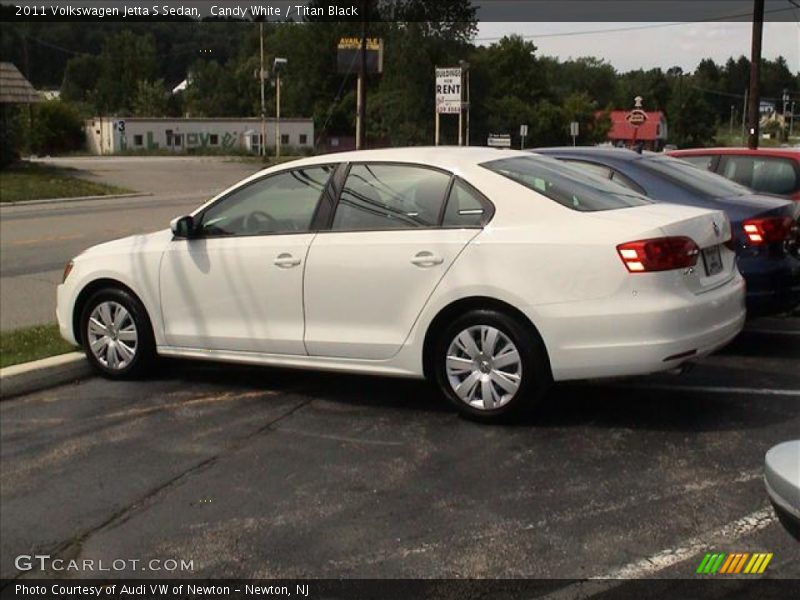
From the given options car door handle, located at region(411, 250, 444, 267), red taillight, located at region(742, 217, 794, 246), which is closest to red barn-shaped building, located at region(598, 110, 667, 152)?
red taillight, located at region(742, 217, 794, 246)

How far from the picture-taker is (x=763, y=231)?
21.2ft

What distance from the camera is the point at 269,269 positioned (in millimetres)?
5629

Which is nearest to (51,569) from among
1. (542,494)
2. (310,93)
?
(542,494)

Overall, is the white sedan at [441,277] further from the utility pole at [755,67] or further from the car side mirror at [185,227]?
the utility pole at [755,67]

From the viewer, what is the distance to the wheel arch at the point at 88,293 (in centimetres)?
636

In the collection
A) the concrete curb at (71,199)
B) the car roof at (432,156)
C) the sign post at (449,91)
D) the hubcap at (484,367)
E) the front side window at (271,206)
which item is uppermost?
the sign post at (449,91)

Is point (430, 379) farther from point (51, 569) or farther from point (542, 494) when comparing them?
point (51, 569)

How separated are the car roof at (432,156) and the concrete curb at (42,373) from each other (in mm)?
2303

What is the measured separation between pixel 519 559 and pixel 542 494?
670 mm

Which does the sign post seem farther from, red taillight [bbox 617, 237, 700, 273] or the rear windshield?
red taillight [bbox 617, 237, 700, 273]

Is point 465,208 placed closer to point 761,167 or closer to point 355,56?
point 761,167

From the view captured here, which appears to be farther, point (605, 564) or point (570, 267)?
point (570, 267)

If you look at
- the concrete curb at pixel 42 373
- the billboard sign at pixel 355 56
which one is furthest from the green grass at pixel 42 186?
the concrete curb at pixel 42 373

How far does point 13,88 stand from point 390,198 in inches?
1430
